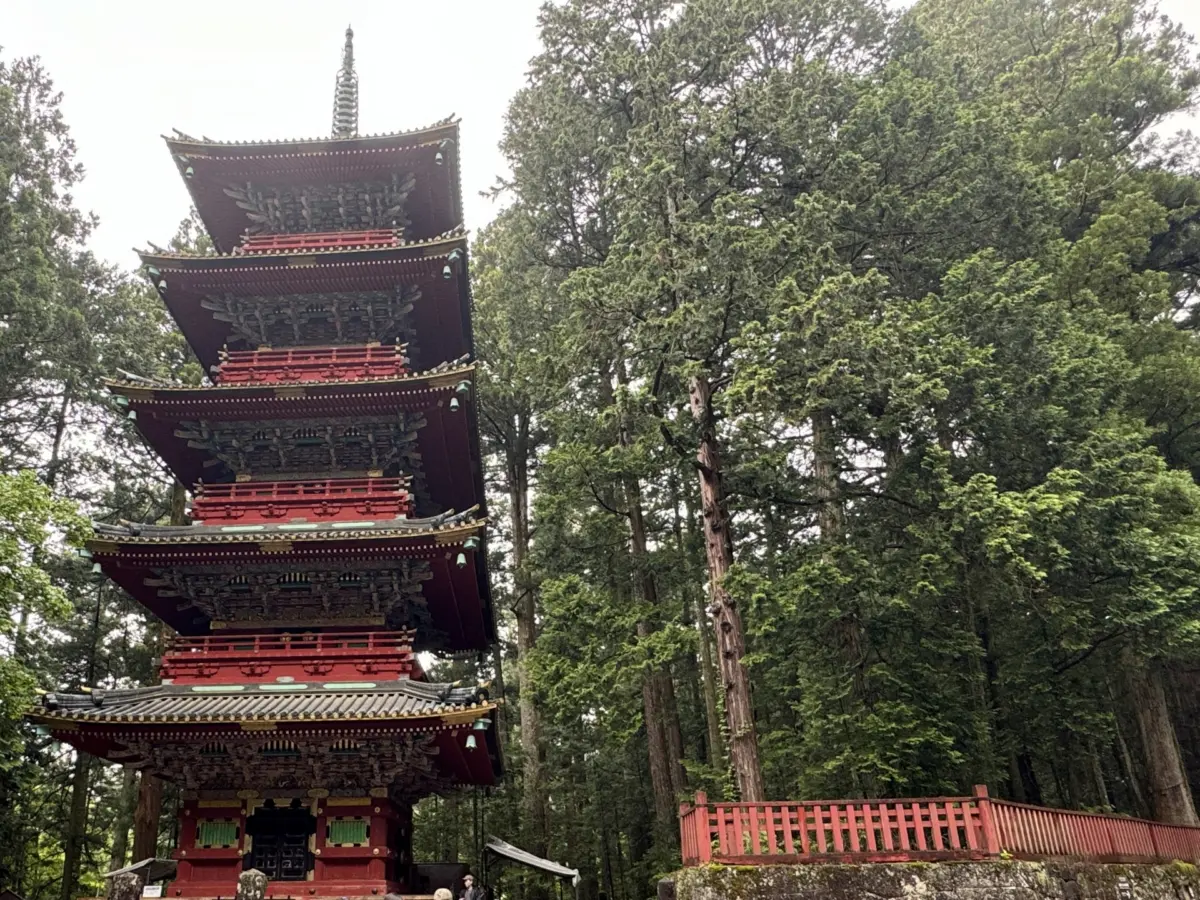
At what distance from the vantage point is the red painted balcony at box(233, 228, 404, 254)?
43.4ft

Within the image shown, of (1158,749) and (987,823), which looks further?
(1158,749)

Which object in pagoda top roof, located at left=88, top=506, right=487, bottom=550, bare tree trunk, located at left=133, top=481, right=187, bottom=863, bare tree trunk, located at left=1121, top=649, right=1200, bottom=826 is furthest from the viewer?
bare tree trunk, located at left=133, top=481, right=187, bottom=863

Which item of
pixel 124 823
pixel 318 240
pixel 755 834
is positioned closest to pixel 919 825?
pixel 755 834

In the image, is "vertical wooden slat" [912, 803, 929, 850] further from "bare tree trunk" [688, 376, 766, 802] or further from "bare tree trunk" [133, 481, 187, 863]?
"bare tree trunk" [133, 481, 187, 863]

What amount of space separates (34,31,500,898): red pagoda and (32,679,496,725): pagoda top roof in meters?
0.03

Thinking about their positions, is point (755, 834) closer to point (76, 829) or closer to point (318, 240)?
point (318, 240)

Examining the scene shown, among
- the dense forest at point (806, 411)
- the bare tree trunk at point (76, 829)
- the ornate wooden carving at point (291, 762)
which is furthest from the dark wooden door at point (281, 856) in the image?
the bare tree trunk at point (76, 829)

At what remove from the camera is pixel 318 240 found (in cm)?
1362

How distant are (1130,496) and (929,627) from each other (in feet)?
11.5

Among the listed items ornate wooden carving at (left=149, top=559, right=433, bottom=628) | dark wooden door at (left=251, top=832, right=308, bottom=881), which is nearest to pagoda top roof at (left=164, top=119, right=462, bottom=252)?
ornate wooden carving at (left=149, top=559, right=433, bottom=628)

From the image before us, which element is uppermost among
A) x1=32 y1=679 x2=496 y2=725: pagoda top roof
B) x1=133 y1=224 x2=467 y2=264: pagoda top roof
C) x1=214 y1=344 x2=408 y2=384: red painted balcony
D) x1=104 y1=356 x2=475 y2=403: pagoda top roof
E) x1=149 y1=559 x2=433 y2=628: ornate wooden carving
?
x1=133 y1=224 x2=467 y2=264: pagoda top roof

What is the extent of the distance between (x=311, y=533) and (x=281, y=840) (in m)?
4.02

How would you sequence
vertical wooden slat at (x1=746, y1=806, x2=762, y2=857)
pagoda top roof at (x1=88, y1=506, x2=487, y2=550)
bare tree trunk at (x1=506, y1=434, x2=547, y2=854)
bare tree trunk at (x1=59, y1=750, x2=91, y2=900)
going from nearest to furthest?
vertical wooden slat at (x1=746, y1=806, x2=762, y2=857) < pagoda top roof at (x1=88, y1=506, x2=487, y2=550) < bare tree trunk at (x1=59, y1=750, x2=91, y2=900) < bare tree trunk at (x1=506, y1=434, x2=547, y2=854)

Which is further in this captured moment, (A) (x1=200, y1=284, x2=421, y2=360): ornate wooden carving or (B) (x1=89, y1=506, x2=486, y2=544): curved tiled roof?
(A) (x1=200, y1=284, x2=421, y2=360): ornate wooden carving
